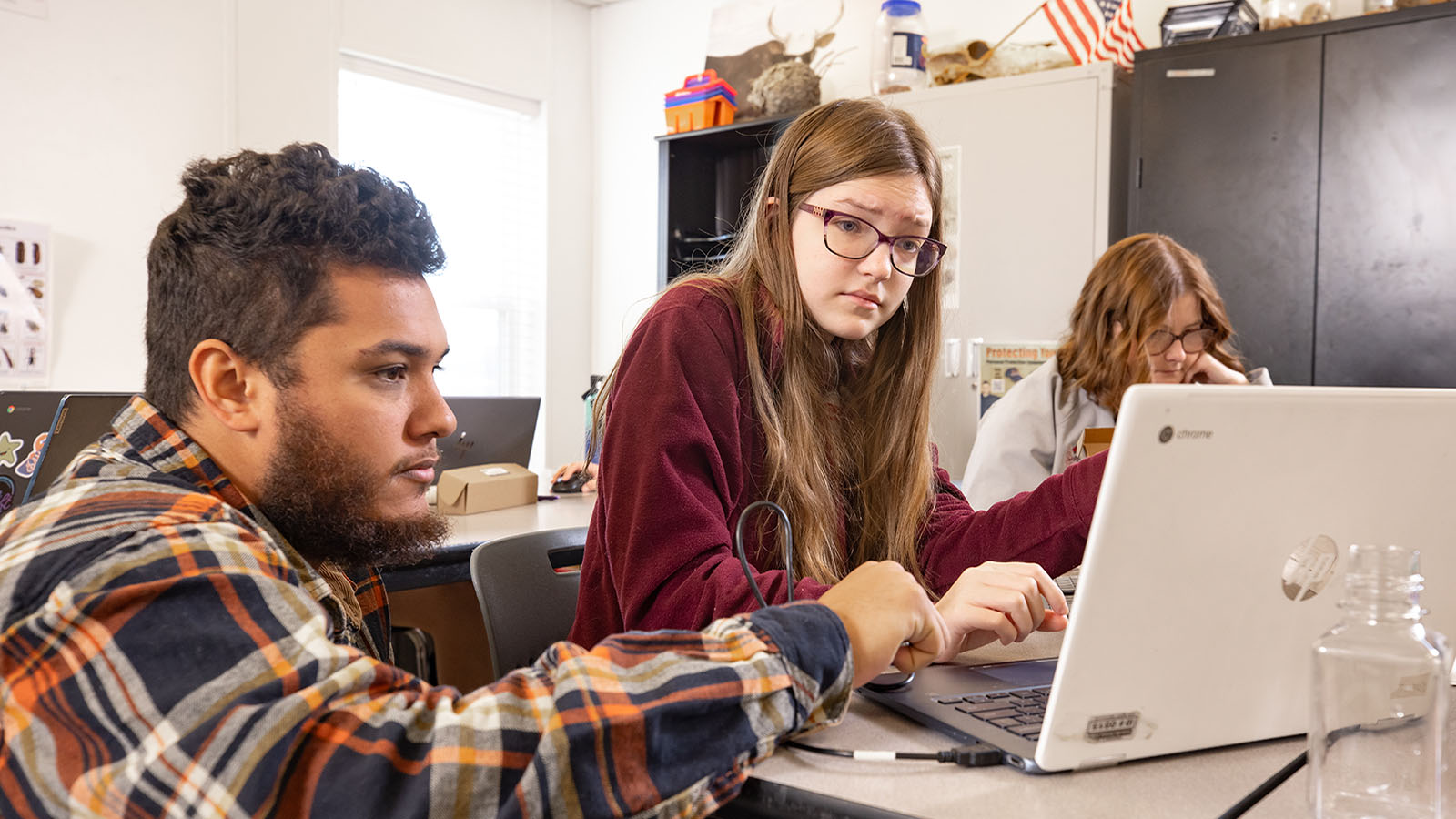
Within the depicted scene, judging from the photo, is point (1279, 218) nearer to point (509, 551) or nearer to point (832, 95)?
point (832, 95)

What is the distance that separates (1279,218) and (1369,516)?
2388mm

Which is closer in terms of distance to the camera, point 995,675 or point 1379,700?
point 1379,700

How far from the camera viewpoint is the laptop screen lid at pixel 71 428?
6.14 ft

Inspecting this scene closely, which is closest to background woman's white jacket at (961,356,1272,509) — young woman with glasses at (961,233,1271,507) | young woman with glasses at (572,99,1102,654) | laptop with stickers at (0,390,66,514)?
young woman with glasses at (961,233,1271,507)

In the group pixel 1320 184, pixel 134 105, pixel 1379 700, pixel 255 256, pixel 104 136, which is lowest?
pixel 1379 700

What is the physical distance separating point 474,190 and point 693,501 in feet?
13.1

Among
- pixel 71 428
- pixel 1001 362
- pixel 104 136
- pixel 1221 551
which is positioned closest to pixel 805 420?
pixel 1221 551

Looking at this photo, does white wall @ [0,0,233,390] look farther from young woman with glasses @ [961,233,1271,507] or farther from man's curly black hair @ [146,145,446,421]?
man's curly black hair @ [146,145,446,421]

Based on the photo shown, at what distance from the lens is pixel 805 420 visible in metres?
1.38

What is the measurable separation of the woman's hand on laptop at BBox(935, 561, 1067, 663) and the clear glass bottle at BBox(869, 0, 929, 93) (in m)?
3.05

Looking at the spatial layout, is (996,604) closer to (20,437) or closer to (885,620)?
(885,620)

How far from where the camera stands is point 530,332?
16.9 ft

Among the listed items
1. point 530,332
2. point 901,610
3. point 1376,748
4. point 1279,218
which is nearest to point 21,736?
point 901,610

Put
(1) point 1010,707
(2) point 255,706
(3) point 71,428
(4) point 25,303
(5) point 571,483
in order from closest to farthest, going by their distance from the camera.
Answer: (2) point 255,706, (1) point 1010,707, (3) point 71,428, (5) point 571,483, (4) point 25,303
